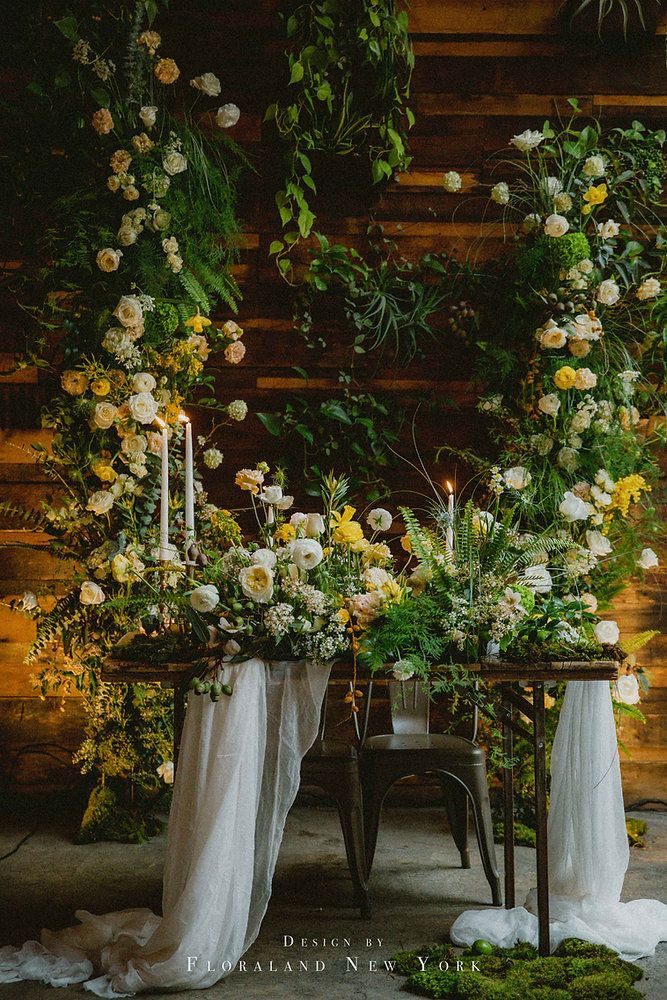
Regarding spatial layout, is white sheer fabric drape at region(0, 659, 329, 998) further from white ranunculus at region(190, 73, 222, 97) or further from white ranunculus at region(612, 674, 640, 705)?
white ranunculus at region(190, 73, 222, 97)

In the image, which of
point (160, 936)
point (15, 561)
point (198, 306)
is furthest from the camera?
point (15, 561)

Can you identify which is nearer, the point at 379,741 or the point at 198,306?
the point at 379,741

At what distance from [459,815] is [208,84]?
3.05m

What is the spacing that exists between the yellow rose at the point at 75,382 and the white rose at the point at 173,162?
863 mm

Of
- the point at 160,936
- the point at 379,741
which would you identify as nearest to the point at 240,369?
the point at 379,741

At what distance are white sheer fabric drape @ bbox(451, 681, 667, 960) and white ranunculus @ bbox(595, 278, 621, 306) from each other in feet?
5.66

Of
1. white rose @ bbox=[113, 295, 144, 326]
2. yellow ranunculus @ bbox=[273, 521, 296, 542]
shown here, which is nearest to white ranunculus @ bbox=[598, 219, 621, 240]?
white rose @ bbox=[113, 295, 144, 326]

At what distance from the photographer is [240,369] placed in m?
4.09

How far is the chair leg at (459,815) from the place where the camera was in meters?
3.27

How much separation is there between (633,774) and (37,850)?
8.32 ft

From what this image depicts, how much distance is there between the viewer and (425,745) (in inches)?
118

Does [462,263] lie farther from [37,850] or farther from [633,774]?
[37,850]

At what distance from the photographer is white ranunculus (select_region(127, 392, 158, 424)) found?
3.25 metres

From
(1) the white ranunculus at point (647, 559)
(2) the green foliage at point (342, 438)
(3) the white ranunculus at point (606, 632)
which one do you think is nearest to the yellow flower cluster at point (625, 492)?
(1) the white ranunculus at point (647, 559)
